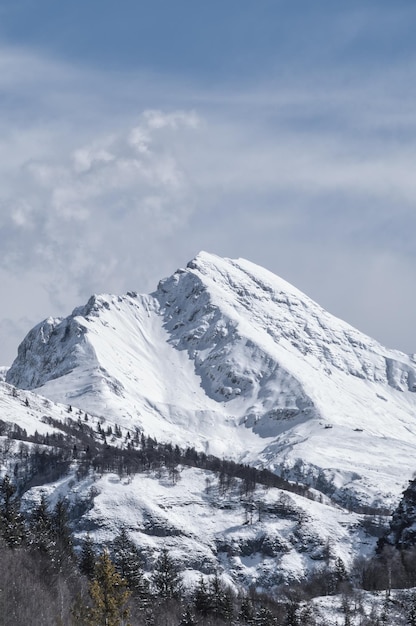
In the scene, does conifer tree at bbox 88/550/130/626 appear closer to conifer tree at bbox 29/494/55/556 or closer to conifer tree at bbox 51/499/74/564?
conifer tree at bbox 29/494/55/556

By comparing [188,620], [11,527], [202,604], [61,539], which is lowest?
[188,620]

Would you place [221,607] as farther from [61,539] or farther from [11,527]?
[11,527]

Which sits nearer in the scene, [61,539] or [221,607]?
[221,607]

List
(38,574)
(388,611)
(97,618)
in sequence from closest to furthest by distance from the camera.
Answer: (97,618)
(38,574)
(388,611)

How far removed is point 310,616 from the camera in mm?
132625

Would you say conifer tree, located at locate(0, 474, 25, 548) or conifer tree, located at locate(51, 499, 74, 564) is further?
conifer tree, located at locate(51, 499, 74, 564)

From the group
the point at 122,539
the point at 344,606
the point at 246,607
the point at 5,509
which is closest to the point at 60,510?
the point at 122,539

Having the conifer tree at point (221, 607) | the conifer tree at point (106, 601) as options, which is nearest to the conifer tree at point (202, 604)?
the conifer tree at point (221, 607)

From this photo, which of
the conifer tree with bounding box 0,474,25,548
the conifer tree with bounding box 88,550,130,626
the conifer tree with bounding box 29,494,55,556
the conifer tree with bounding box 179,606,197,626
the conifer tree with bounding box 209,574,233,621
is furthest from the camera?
the conifer tree with bounding box 209,574,233,621

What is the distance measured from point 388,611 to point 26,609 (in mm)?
75961

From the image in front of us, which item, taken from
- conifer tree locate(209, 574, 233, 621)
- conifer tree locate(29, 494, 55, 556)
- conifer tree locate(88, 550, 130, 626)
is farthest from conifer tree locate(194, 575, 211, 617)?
conifer tree locate(88, 550, 130, 626)

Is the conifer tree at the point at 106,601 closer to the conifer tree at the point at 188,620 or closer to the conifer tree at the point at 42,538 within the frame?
the conifer tree at the point at 42,538

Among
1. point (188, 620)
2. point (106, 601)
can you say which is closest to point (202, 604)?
point (188, 620)

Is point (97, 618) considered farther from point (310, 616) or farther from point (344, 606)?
point (344, 606)
